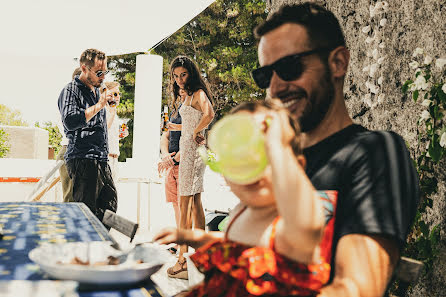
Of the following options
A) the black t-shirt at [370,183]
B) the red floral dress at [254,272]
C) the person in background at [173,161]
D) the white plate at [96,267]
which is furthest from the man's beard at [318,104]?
the person in background at [173,161]

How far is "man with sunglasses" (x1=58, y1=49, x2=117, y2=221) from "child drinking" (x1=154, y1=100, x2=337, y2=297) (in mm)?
2461

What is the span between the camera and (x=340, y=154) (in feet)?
3.44

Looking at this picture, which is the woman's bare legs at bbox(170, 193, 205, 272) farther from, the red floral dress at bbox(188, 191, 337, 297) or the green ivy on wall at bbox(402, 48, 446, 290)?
the red floral dress at bbox(188, 191, 337, 297)

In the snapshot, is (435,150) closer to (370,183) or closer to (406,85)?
(406,85)

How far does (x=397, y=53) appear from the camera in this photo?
2258 mm

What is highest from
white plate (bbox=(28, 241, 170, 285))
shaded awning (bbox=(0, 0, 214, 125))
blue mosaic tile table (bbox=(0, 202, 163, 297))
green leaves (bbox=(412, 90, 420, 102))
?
shaded awning (bbox=(0, 0, 214, 125))

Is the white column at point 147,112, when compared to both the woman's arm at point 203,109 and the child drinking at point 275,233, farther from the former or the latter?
the child drinking at point 275,233

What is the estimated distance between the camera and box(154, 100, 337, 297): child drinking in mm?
679

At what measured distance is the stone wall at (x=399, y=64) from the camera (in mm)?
1962

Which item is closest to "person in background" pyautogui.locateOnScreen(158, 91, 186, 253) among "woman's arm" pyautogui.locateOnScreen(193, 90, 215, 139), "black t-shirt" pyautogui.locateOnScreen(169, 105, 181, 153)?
"black t-shirt" pyautogui.locateOnScreen(169, 105, 181, 153)

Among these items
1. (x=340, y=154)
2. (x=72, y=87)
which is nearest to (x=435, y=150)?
(x=340, y=154)

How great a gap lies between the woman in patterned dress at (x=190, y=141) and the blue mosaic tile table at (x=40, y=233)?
125 cm

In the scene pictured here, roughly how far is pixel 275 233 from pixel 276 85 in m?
0.51

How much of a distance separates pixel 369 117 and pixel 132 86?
63.6 feet
